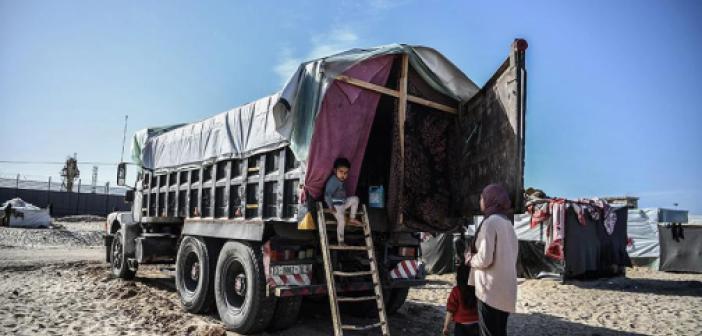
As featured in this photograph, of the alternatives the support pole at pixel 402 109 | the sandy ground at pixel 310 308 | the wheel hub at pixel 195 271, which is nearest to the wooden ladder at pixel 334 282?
the support pole at pixel 402 109

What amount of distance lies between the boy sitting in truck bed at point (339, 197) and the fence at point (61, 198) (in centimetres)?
3261

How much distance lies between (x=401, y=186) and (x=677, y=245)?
13.4 metres

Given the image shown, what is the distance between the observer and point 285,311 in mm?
5680

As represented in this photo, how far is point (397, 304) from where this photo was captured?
6941 mm

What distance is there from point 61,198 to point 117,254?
103 ft

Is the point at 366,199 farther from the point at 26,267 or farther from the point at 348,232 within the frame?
the point at 26,267

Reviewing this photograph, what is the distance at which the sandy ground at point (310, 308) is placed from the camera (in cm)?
612

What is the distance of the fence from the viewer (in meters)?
34.5

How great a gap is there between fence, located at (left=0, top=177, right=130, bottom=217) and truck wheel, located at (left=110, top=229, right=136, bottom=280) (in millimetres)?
25287

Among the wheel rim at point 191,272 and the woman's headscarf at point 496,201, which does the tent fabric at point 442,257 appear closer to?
the wheel rim at point 191,272

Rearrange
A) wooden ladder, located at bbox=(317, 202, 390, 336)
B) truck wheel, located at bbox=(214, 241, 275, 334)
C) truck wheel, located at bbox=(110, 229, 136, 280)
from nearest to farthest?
wooden ladder, located at bbox=(317, 202, 390, 336) < truck wheel, located at bbox=(214, 241, 275, 334) < truck wheel, located at bbox=(110, 229, 136, 280)

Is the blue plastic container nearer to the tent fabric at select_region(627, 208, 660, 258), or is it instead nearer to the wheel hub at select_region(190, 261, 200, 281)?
the wheel hub at select_region(190, 261, 200, 281)

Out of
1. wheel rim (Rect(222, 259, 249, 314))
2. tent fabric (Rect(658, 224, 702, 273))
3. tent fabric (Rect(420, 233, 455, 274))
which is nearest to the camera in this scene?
wheel rim (Rect(222, 259, 249, 314))

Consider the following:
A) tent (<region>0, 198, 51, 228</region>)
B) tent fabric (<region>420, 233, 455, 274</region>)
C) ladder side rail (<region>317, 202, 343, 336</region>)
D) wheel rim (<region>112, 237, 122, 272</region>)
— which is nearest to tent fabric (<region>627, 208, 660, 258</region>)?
tent fabric (<region>420, 233, 455, 274</region>)
